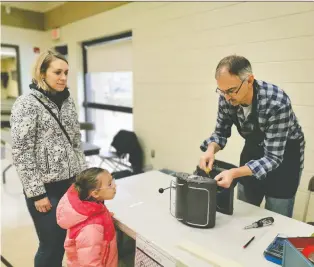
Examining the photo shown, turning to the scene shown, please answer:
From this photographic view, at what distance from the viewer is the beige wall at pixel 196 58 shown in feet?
7.55

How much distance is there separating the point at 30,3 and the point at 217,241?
18.6 ft

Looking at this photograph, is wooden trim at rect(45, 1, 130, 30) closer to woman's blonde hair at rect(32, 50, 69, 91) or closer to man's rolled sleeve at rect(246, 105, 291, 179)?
woman's blonde hair at rect(32, 50, 69, 91)

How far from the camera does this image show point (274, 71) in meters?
2.43

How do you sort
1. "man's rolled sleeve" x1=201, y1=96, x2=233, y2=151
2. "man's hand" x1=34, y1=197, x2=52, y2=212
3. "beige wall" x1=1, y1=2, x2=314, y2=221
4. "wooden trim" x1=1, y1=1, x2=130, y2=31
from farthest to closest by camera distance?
"wooden trim" x1=1, y1=1, x2=130, y2=31, "beige wall" x1=1, y1=2, x2=314, y2=221, "man's rolled sleeve" x1=201, y1=96, x2=233, y2=151, "man's hand" x1=34, y1=197, x2=52, y2=212

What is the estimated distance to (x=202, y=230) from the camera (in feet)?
4.14

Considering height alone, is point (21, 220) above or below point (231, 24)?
below

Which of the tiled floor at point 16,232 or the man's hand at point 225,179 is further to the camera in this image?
the tiled floor at point 16,232

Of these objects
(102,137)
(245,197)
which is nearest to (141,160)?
(102,137)

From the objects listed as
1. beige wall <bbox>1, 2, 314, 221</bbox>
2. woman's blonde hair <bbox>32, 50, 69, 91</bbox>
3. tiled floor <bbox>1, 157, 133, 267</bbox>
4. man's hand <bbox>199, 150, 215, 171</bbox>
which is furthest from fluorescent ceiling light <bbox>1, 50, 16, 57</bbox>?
man's hand <bbox>199, 150, 215, 171</bbox>

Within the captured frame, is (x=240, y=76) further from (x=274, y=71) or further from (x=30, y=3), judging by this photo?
(x=30, y=3)

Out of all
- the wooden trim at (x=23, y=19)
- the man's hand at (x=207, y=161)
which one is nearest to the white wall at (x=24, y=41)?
the wooden trim at (x=23, y=19)

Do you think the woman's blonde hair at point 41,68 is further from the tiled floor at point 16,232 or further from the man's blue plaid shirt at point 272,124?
the tiled floor at point 16,232

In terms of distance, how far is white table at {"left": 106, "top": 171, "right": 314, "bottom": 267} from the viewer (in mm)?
1097

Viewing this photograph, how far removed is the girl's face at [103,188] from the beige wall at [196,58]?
1.70 meters
